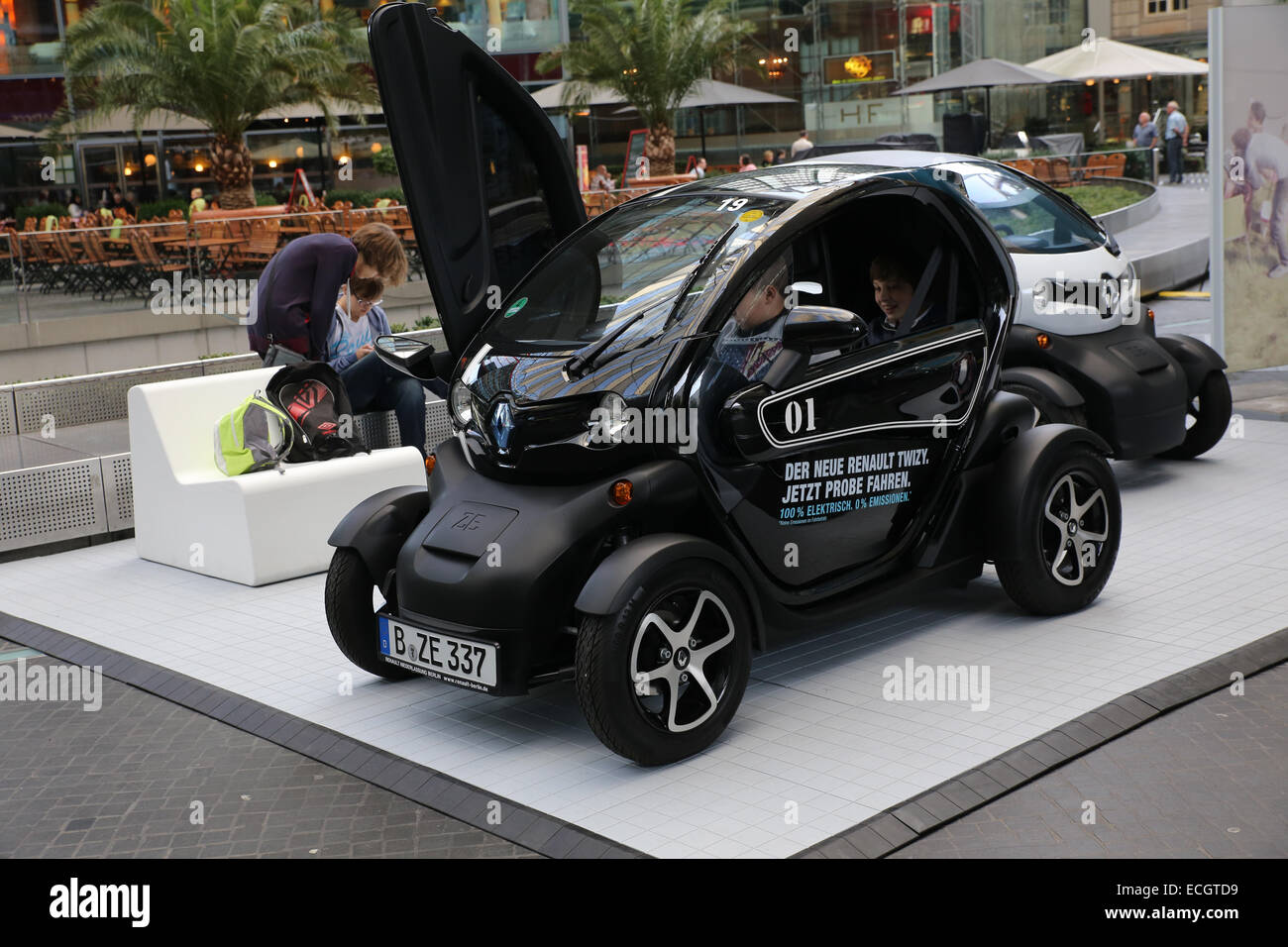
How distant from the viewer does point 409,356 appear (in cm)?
593

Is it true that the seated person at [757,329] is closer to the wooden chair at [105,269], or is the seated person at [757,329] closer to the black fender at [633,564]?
the black fender at [633,564]

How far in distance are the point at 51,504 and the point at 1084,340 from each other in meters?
5.86

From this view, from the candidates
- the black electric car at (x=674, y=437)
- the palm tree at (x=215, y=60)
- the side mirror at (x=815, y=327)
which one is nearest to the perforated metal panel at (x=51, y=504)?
the black electric car at (x=674, y=437)

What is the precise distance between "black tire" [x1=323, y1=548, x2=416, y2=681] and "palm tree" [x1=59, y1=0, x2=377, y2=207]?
1905 centimetres

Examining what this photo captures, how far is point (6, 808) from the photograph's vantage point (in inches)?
190

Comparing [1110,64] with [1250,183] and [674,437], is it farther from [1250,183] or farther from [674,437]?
[674,437]

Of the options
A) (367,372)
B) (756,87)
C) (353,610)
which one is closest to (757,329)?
(353,610)

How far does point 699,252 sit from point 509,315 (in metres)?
0.85

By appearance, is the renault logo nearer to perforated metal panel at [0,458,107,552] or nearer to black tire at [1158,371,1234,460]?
perforated metal panel at [0,458,107,552]
